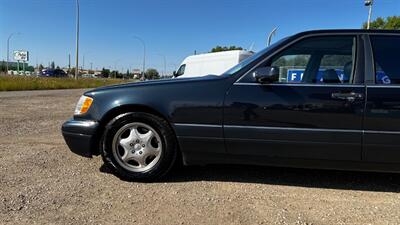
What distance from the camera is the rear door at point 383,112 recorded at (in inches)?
138

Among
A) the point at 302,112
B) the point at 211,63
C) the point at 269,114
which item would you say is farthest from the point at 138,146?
the point at 211,63

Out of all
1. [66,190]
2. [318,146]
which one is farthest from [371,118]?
[66,190]

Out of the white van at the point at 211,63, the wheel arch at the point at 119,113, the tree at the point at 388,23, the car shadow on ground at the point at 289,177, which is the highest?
the tree at the point at 388,23

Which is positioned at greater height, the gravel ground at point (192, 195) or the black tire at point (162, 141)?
the black tire at point (162, 141)

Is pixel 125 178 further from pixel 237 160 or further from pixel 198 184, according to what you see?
pixel 237 160

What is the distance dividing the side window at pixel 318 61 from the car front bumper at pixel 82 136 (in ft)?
6.27

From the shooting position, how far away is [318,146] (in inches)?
143

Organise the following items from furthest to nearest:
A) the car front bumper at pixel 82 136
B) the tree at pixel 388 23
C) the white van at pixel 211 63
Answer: the tree at pixel 388 23 → the white van at pixel 211 63 → the car front bumper at pixel 82 136

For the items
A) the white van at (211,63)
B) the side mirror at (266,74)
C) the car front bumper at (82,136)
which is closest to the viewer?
the side mirror at (266,74)

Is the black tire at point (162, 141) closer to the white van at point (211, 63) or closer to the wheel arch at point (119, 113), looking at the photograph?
the wheel arch at point (119, 113)

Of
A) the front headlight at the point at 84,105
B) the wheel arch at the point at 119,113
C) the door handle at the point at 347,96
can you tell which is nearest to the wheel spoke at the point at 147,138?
the wheel arch at the point at 119,113

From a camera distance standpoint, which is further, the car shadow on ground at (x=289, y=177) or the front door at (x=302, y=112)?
the car shadow on ground at (x=289, y=177)

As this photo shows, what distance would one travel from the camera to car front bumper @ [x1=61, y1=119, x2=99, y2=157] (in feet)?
13.2

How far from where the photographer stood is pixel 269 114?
3670mm
